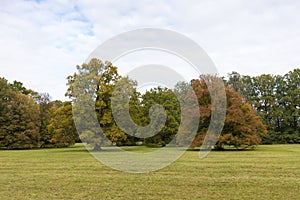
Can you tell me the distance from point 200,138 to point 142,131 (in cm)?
1277

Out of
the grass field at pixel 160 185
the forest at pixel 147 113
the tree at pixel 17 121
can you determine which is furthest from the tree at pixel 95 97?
the grass field at pixel 160 185

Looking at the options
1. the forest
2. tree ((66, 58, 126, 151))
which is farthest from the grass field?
the forest

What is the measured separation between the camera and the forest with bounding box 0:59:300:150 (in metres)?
38.1

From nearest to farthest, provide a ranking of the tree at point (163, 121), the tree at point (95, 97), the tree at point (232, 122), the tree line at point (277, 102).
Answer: the tree at point (95, 97) → the tree at point (232, 122) → the tree at point (163, 121) → the tree line at point (277, 102)

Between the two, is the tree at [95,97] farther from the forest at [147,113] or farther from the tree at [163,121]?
the tree at [163,121]

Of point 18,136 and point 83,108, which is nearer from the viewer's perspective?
point 83,108

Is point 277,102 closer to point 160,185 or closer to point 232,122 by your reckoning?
point 232,122

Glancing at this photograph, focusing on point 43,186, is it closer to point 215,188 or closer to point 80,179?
point 80,179

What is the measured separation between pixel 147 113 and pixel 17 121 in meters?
21.0

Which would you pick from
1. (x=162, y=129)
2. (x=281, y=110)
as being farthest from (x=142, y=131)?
(x=281, y=110)

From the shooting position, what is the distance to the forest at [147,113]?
125ft

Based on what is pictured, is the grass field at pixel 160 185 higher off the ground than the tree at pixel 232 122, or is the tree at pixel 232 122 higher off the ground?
the tree at pixel 232 122

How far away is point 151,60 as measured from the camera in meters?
21.5

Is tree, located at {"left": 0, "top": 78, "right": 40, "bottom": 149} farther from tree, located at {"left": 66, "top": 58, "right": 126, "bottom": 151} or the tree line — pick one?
the tree line
